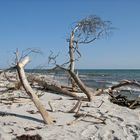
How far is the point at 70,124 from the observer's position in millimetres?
6973

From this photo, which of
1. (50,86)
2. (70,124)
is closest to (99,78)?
(50,86)

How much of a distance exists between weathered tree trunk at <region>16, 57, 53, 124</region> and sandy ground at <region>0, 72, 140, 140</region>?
7.4 inches

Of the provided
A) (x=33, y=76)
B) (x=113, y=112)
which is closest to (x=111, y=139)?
(x=113, y=112)

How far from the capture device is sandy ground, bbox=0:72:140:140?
6.28 meters

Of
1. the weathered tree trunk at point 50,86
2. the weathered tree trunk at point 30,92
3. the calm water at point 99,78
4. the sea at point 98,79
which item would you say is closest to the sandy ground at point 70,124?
the weathered tree trunk at point 30,92

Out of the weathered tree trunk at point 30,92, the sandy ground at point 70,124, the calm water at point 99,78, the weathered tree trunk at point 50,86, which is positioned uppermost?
the weathered tree trunk at point 30,92

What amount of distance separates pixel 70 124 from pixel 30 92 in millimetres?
1316

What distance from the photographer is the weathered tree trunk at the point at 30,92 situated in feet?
23.9

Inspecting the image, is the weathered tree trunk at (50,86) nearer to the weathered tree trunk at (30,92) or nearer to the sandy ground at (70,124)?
the sandy ground at (70,124)

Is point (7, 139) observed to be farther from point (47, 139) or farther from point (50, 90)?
point (50, 90)

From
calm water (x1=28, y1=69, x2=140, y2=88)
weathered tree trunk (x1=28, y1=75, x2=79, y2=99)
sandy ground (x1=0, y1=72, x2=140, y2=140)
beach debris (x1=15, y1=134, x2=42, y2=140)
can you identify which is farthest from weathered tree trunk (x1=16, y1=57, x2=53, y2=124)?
calm water (x1=28, y1=69, x2=140, y2=88)

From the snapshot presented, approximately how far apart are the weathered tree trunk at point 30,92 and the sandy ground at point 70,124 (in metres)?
0.19

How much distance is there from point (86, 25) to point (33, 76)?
293cm

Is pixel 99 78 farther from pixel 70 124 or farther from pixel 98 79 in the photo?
pixel 70 124
